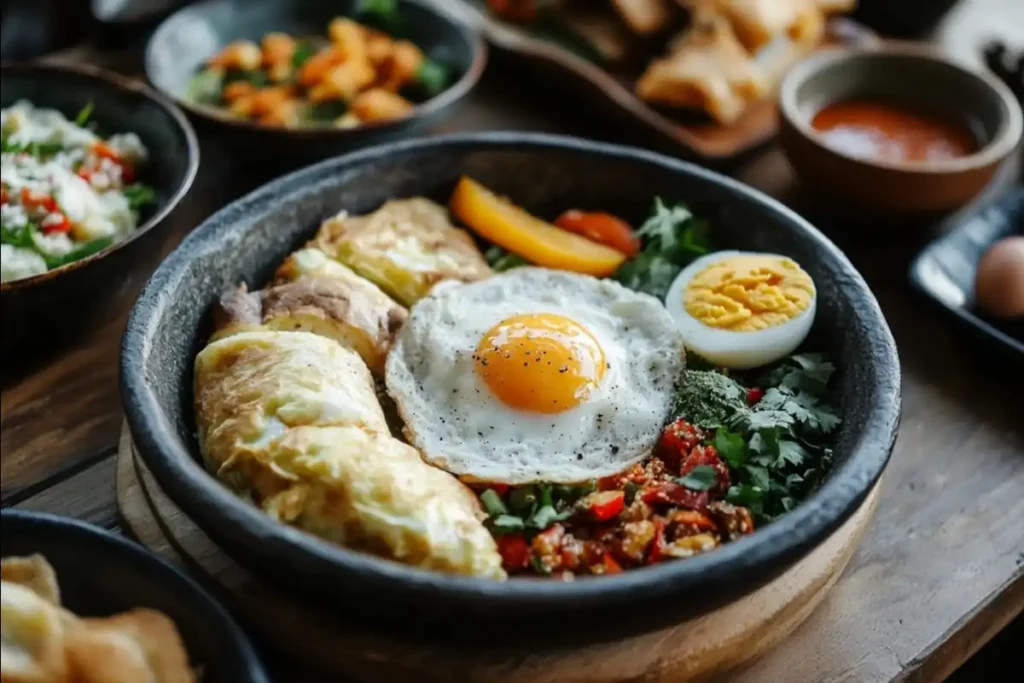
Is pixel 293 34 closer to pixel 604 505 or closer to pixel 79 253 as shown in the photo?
pixel 79 253

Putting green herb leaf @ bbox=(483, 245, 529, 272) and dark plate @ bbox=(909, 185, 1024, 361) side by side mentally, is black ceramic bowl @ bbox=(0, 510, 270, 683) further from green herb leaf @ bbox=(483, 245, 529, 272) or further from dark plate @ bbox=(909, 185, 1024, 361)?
dark plate @ bbox=(909, 185, 1024, 361)

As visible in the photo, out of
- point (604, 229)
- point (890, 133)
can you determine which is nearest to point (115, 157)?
point (604, 229)

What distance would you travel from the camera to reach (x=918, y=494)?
10.0ft

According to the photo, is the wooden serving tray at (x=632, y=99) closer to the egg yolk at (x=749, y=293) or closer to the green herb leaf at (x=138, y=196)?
the egg yolk at (x=749, y=293)

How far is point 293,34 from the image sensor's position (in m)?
4.77

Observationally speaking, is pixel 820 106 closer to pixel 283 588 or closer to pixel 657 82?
pixel 657 82

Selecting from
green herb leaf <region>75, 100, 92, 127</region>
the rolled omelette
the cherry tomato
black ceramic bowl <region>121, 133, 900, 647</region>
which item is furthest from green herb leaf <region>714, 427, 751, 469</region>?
green herb leaf <region>75, 100, 92, 127</region>

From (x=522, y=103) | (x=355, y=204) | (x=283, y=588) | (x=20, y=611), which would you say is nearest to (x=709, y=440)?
(x=283, y=588)

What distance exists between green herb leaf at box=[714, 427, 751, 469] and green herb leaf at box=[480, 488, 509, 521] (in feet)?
1.91

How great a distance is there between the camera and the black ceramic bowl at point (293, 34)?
3.78 meters

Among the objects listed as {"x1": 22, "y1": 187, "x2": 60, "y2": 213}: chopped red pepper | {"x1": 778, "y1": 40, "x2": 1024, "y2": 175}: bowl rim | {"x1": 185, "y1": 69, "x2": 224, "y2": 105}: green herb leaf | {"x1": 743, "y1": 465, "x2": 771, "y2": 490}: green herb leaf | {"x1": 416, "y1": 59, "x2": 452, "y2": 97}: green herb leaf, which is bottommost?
{"x1": 185, "y1": 69, "x2": 224, "y2": 105}: green herb leaf

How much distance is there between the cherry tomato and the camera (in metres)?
3.43

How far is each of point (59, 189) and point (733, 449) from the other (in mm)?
2208

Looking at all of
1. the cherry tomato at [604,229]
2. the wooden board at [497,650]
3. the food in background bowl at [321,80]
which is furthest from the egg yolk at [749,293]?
the food in background bowl at [321,80]
